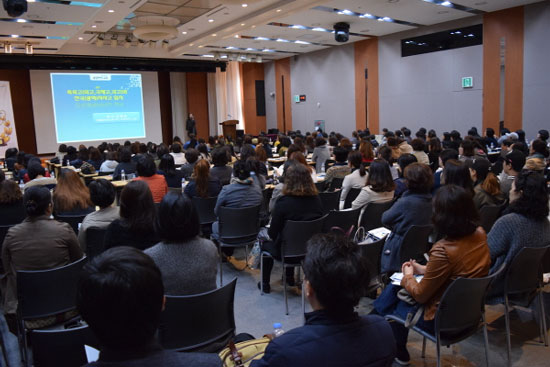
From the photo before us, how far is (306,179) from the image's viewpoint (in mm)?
3748

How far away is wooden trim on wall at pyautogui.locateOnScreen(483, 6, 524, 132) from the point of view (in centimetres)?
1109

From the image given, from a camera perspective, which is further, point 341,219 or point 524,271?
point 341,219

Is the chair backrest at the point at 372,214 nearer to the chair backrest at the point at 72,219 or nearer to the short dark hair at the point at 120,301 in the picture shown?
the chair backrest at the point at 72,219

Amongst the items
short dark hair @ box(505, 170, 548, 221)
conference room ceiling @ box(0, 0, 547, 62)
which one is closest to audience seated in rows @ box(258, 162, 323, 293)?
short dark hair @ box(505, 170, 548, 221)

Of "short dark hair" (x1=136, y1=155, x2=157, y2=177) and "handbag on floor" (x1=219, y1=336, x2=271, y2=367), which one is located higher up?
"short dark hair" (x1=136, y1=155, x2=157, y2=177)

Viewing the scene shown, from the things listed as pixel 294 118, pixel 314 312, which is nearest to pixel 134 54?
pixel 294 118

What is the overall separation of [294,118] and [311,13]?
25.6ft

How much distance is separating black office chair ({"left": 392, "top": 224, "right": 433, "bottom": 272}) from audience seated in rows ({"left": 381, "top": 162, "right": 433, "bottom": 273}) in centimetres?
3

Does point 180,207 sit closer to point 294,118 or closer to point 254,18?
point 254,18

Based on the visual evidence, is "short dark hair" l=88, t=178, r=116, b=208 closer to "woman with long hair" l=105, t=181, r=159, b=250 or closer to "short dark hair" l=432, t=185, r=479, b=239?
"woman with long hair" l=105, t=181, r=159, b=250

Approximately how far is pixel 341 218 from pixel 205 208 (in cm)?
173

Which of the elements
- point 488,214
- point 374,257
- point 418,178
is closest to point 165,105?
point 488,214

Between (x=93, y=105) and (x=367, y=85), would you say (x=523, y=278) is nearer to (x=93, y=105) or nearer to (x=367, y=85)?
(x=367, y=85)

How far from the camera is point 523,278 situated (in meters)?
2.85
